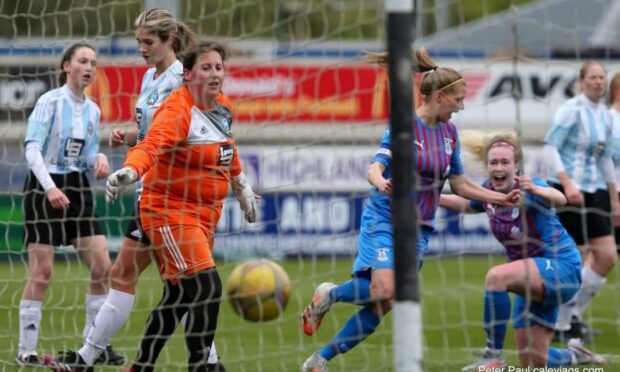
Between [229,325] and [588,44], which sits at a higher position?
[588,44]

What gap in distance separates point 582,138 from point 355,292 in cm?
276

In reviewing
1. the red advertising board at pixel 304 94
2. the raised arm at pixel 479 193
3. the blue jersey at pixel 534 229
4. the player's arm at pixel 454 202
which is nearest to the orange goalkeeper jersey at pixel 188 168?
the raised arm at pixel 479 193

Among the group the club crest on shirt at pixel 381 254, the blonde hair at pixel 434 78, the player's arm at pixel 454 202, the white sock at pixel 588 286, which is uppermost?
the blonde hair at pixel 434 78

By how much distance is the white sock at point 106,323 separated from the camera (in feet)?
20.2

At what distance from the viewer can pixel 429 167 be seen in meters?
6.28

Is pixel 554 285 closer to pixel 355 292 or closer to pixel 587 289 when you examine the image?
pixel 355 292

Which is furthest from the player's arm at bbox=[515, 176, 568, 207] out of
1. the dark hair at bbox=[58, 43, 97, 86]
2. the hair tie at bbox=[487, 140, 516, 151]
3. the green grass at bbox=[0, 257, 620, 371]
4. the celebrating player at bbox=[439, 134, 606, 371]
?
the dark hair at bbox=[58, 43, 97, 86]

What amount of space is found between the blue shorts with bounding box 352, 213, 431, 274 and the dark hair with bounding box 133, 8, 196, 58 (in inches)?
54.0

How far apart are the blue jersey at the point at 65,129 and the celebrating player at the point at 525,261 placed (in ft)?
7.94

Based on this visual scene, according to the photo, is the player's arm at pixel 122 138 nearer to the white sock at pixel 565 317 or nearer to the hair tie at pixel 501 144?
the hair tie at pixel 501 144

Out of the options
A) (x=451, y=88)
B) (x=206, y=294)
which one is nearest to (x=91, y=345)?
(x=206, y=294)

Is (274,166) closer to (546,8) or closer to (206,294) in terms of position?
(546,8)

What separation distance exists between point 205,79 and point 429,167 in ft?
4.44

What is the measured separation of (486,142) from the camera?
21.7 feet
